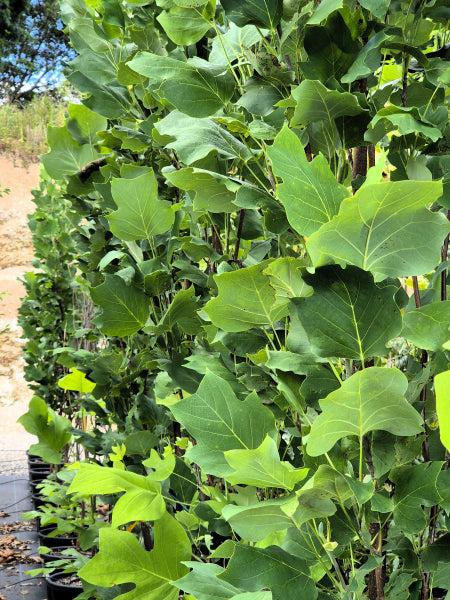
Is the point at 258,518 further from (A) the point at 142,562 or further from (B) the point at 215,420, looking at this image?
(A) the point at 142,562

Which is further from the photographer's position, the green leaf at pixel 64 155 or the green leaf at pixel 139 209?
the green leaf at pixel 64 155

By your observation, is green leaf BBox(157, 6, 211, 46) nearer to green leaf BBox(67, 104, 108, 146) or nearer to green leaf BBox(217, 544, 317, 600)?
green leaf BBox(217, 544, 317, 600)

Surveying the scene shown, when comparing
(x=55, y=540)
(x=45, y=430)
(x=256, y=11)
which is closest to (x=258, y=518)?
(x=256, y=11)

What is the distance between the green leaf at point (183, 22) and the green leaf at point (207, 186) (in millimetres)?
194

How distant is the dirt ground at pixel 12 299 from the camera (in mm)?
10390

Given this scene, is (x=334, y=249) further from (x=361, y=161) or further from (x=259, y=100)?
(x=361, y=161)

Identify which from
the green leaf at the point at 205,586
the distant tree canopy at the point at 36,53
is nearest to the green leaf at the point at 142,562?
the green leaf at the point at 205,586

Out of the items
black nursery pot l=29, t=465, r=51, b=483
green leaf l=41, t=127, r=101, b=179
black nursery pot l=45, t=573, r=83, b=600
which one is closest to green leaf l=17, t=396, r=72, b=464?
black nursery pot l=45, t=573, r=83, b=600

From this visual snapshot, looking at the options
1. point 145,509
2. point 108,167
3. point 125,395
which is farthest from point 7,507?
point 145,509

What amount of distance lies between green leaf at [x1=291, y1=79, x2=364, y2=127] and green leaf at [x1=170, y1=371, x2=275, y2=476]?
31 cm

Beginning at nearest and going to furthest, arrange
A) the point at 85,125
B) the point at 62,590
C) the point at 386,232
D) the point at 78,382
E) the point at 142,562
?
the point at 386,232, the point at 142,562, the point at 85,125, the point at 78,382, the point at 62,590

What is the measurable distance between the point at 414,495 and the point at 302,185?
0.34m

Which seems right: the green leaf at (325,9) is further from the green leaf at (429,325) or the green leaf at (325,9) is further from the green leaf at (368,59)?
the green leaf at (429,325)

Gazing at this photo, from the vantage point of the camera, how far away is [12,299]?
14.1m
